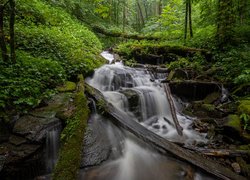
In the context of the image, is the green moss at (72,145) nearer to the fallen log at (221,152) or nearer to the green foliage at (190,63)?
the fallen log at (221,152)

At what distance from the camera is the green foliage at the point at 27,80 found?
4773 millimetres

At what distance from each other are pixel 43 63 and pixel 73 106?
243 centimetres

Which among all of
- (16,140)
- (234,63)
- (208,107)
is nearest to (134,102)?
(208,107)

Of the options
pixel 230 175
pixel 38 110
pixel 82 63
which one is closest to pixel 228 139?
pixel 230 175

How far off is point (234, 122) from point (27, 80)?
5655mm

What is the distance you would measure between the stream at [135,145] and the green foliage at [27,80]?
1591mm

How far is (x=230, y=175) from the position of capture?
152 inches

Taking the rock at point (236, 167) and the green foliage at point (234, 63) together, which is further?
the green foliage at point (234, 63)

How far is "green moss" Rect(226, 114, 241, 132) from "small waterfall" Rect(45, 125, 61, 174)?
4.42 meters

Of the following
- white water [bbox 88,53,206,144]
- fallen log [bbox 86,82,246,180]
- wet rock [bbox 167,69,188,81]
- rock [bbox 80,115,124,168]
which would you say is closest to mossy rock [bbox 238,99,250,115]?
white water [bbox 88,53,206,144]

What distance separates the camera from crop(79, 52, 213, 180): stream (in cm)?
397

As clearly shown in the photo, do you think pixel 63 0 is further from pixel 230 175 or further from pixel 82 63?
pixel 230 175

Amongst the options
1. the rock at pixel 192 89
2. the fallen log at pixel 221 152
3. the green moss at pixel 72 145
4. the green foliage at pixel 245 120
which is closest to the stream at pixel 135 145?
the green moss at pixel 72 145

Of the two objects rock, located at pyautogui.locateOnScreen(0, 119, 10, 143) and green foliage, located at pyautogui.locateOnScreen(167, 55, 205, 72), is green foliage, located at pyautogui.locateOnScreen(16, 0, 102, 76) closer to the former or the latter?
rock, located at pyautogui.locateOnScreen(0, 119, 10, 143)
